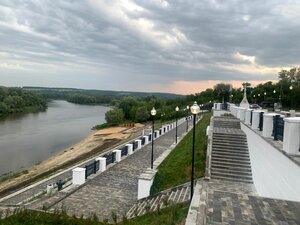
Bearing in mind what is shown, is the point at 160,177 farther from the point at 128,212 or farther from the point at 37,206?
the point at 37,206

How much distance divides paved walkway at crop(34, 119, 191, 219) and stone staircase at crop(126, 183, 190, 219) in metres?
0.41

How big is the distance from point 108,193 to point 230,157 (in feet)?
18.9

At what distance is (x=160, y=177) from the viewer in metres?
13.0

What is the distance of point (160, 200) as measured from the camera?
412 inches

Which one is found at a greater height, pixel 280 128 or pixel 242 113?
pixel 242 113

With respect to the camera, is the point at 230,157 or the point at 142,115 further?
the point at 142,115

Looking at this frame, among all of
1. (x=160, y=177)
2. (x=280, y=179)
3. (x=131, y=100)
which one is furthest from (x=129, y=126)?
(x=280, y=179)

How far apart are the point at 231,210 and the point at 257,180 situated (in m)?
4.73

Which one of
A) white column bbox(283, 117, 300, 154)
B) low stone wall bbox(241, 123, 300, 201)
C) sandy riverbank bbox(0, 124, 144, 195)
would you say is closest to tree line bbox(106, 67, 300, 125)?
sandy riverbank bbox(0, 124, 144, 195)

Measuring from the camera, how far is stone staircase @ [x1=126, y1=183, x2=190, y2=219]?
9639mm

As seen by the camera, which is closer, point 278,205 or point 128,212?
point 278,205

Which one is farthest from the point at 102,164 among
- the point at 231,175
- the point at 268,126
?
the point at 268,126

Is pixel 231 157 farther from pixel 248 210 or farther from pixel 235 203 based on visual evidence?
pixel 248 210

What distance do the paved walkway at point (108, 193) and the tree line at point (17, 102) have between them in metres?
72.7
